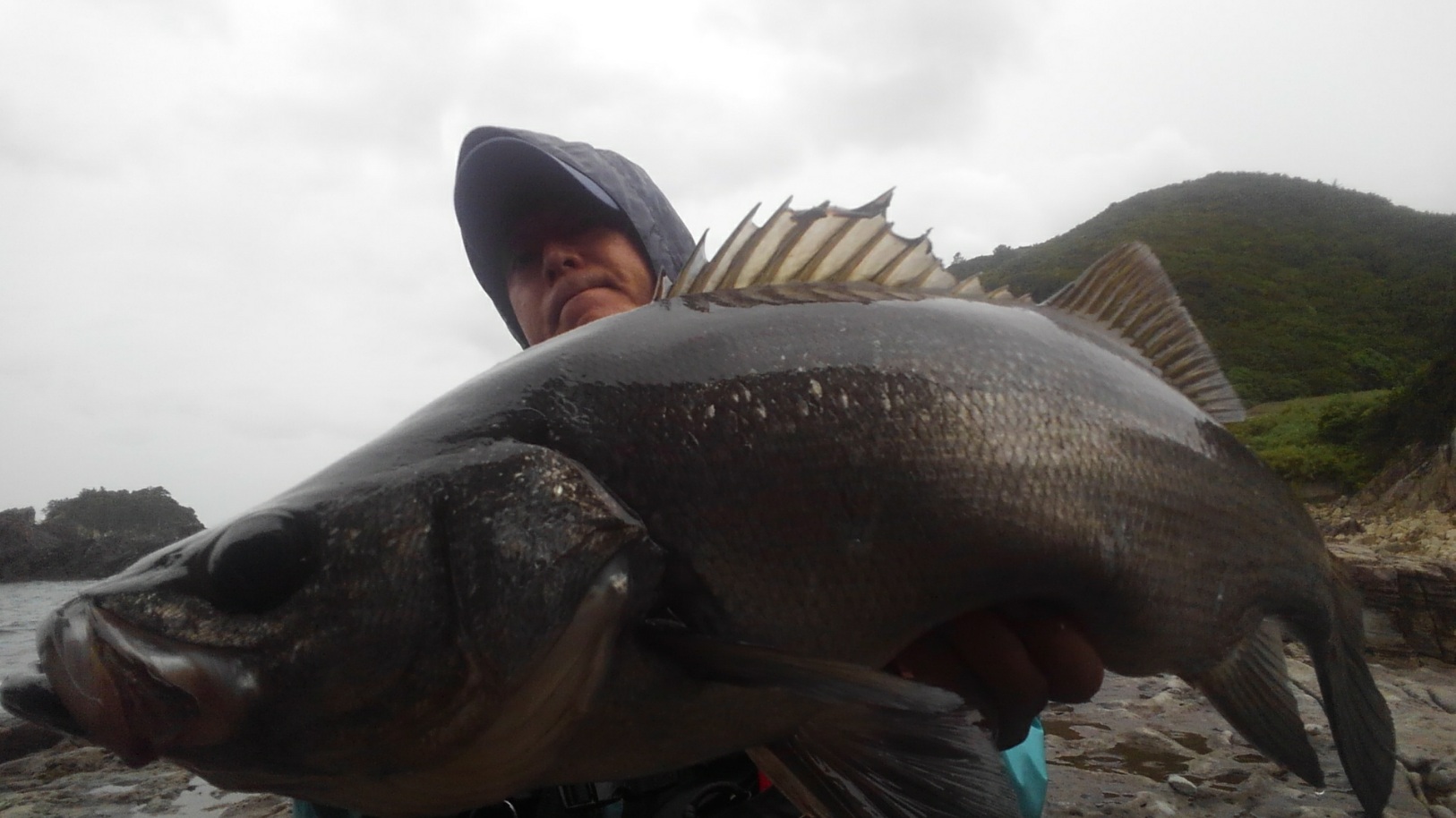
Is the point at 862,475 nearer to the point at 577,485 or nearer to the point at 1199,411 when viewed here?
the point at 577,485

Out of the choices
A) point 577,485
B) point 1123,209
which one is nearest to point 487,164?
point 577,485

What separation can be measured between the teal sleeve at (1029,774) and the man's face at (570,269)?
2357 millimetres

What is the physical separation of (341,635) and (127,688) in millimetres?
276

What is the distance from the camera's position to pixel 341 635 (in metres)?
1.17

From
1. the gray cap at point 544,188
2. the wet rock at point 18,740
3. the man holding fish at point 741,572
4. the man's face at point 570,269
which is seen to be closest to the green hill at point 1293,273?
the gray cap at point 544,188

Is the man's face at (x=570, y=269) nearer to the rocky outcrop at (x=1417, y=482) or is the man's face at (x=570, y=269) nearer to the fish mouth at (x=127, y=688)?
the fish mouth at (x=127, y=688)

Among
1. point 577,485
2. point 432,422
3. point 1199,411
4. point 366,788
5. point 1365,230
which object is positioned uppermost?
point 1365,230

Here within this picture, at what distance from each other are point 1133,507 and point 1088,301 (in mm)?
707

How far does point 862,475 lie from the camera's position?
57.1 inches

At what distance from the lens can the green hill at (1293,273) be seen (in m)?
31.0

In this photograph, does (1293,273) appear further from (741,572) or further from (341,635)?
(341,635)

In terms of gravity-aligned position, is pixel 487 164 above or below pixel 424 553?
above

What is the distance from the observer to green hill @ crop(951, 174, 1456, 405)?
102 feet

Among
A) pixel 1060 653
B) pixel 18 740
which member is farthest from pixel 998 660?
pixel 18 740
